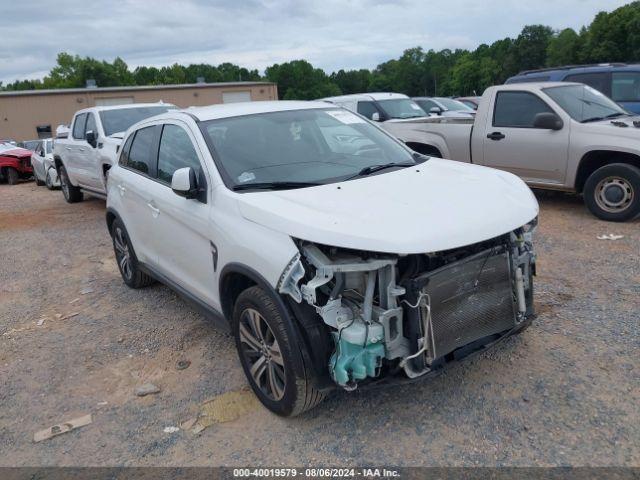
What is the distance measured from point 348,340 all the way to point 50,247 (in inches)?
271

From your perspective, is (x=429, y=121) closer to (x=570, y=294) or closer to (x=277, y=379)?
(x=570, y=294)

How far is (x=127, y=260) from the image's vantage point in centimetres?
578

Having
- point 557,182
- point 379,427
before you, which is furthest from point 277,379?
point 557,182

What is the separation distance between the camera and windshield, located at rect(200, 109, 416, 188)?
383 cm

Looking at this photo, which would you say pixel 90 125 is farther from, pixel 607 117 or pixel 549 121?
pixel 607 117

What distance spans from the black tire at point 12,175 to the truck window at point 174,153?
15981 mm

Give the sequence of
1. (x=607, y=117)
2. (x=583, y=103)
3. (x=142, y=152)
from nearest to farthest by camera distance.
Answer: (x=142, y=152), (x=607, y=117), (x=583, y=103)

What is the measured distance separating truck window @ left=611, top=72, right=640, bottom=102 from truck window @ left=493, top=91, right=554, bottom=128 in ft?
10.6

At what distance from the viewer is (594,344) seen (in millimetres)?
3984

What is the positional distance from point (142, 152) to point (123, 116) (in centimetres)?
549

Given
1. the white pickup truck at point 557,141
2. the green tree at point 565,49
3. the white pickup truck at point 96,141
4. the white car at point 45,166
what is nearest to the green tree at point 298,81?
the green tree at point 565,49

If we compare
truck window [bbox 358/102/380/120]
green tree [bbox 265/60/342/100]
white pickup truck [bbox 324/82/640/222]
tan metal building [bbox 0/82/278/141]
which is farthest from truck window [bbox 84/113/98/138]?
green tree [bbox 265/60/342/100]

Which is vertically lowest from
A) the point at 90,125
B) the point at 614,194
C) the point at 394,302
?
the point at 614,194

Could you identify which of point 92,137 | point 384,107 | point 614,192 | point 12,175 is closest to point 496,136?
point 614,192
